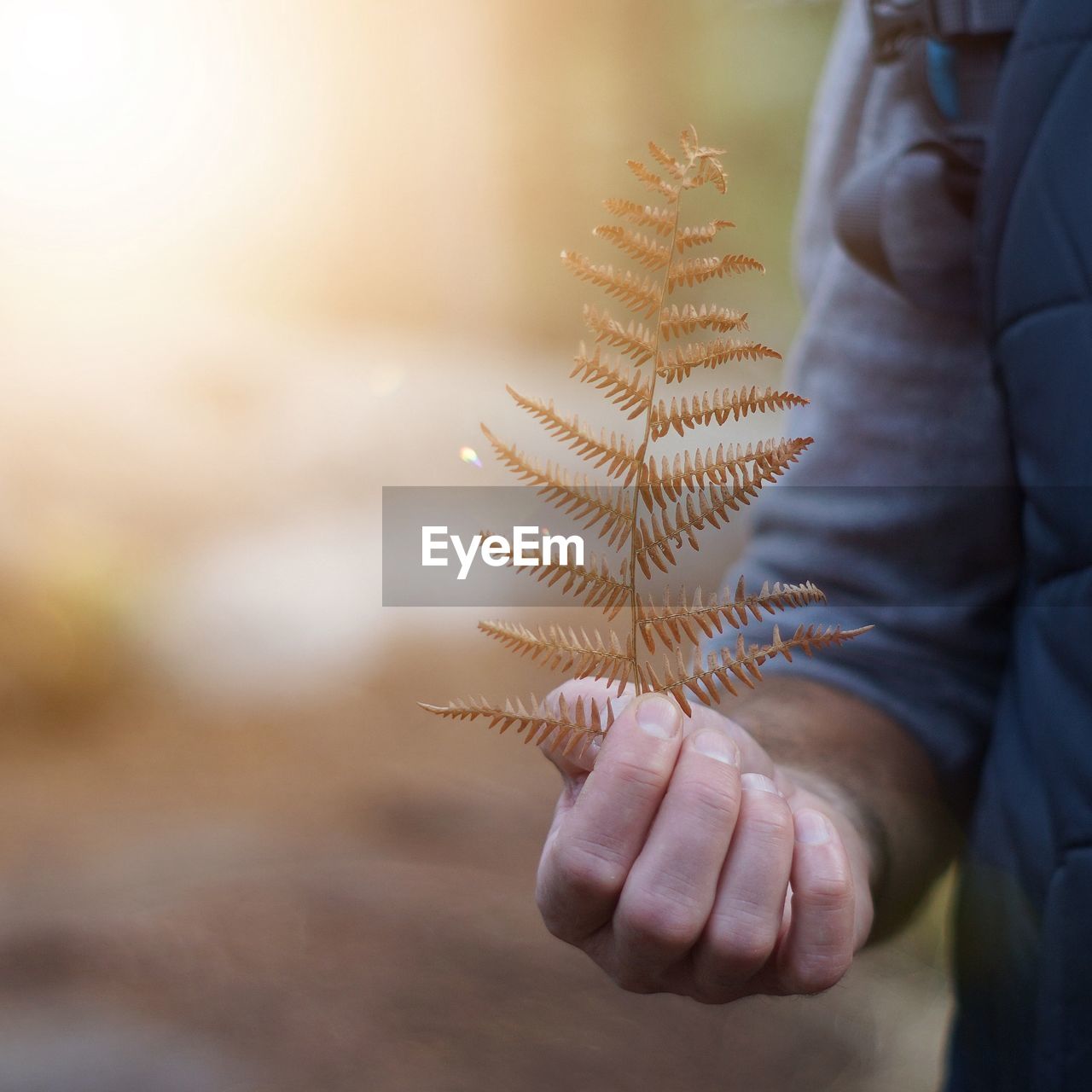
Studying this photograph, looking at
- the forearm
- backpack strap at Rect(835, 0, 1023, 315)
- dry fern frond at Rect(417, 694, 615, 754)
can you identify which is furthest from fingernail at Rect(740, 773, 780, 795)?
backpack strap at Rect(835, 0, 1023, 315)

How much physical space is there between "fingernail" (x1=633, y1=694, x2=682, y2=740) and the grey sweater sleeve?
0.41 metres

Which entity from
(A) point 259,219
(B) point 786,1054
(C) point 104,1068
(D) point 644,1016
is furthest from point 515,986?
(A) point 259,219

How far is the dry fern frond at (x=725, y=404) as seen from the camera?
0.92 feet

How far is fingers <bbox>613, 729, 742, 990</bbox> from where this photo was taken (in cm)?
37

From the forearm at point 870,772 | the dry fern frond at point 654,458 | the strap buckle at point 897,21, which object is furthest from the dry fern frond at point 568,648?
the strap buckle at point 897,21

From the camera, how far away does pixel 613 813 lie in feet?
1.23

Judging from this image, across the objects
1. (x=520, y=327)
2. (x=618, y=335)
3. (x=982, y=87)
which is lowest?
(x=520, y=327)

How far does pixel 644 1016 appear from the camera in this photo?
1.15 metres

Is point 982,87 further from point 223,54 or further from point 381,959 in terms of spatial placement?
point 223,54

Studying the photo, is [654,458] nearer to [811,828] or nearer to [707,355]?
[707,355]

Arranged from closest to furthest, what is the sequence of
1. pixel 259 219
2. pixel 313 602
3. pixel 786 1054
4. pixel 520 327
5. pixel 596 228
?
1. pixel 596 228
2. pixel 786 1054
3. pixel 520 327
4. pixel 259 219
5. pixel 313 602

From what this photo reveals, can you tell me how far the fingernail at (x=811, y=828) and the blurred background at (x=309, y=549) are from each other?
0.56 m

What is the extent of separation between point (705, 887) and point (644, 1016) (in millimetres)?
924

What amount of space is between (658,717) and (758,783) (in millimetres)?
91
